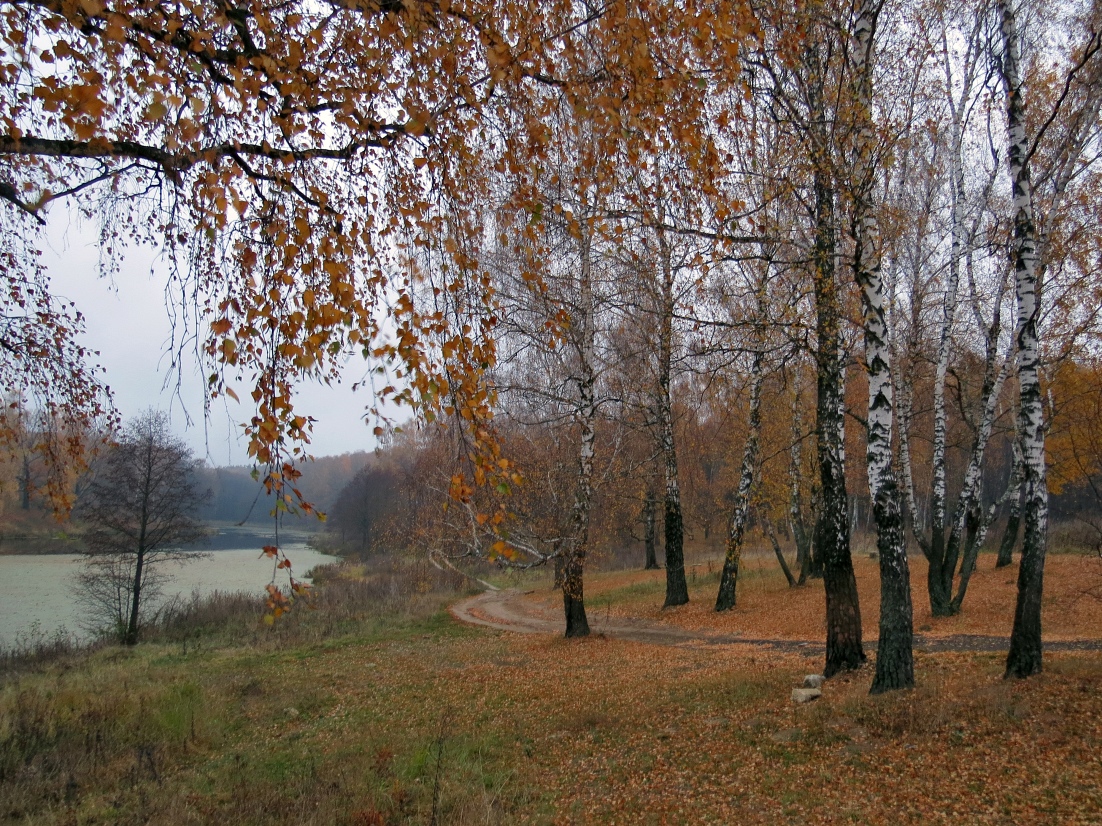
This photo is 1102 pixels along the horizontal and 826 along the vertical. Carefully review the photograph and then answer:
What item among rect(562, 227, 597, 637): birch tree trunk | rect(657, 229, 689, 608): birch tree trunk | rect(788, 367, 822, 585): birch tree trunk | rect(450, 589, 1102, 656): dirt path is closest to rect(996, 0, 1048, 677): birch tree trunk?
rect(450, 589, 1102, 656): dirt path

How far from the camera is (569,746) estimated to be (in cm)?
690

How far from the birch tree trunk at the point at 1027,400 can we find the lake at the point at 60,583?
44.9ft

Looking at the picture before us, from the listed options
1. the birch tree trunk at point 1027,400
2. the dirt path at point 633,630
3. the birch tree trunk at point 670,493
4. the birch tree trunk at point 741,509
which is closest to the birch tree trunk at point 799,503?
the birch tree trunk at point 741,509

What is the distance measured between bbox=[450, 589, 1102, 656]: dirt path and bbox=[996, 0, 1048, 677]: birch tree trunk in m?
2.99

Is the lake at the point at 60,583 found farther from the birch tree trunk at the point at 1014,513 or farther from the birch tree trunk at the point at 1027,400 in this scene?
the birch tree trunk at the point at 1014,513

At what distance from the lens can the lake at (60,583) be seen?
1992 centimetres

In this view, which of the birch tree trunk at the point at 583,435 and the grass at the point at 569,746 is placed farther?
the birch tree trunk at the point at 583,435

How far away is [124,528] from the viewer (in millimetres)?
19094

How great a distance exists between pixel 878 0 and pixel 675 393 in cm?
1054

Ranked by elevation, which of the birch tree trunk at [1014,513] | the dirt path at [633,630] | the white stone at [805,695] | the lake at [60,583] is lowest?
the lake at [60,583]

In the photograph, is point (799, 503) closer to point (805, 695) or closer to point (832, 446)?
point (832, 446)

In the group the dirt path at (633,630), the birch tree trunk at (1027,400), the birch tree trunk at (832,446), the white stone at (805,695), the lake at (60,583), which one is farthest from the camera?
the lake at (60,583)

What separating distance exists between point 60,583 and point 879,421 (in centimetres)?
3344

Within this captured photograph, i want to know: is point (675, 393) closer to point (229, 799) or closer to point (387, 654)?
point (387, 654)
